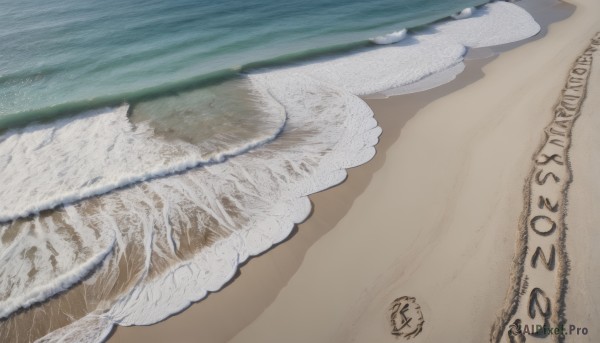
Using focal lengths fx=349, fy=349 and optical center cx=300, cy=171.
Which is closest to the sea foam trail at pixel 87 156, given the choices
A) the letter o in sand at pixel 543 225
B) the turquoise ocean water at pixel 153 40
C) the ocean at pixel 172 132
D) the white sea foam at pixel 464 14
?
the ocean at pixel 172 132

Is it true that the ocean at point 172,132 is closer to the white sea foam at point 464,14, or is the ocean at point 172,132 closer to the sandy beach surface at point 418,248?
the white sea foam at point 464,14

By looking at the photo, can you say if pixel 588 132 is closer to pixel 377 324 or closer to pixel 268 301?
pixel 377 324

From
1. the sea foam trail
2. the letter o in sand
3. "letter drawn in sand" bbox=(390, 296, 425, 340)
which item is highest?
the sea foam trail

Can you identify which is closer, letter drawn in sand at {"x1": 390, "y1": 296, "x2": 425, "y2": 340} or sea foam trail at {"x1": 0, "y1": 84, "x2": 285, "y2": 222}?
letter drawn in sand at {"x1": 390, "y1": 296, "x2": 425, "y2": 340}

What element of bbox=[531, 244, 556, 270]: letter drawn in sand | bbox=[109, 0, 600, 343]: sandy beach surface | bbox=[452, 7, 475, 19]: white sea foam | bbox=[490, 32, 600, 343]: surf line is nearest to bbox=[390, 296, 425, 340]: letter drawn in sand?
bbox=[109, 0, 600, 343]: sandy beach surface

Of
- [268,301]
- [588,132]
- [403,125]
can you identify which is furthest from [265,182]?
[588,132]

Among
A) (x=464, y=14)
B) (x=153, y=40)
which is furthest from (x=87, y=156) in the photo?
(x=464, y=14)

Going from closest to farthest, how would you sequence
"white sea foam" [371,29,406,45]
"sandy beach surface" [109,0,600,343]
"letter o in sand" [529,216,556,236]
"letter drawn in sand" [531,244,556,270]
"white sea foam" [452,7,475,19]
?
"sandy beach surface" [109,0,600,343]
"letter drawn in sand" [531,244,556,270]
"letter o in sand" [529,216,556,236]
"white sea foam" [371,29,406,45]
"white sea foam" [452,7,475,19]

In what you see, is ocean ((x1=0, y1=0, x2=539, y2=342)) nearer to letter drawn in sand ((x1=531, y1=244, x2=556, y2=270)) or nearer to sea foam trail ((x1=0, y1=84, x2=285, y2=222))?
sea foam trail ((x1=0, y1=84, x2=285, y2=222))
